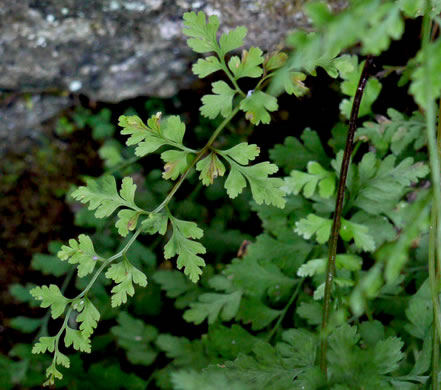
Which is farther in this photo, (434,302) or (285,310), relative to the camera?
(285,310)

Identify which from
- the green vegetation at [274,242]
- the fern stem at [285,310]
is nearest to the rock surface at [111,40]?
the green vegetation at [274,242]

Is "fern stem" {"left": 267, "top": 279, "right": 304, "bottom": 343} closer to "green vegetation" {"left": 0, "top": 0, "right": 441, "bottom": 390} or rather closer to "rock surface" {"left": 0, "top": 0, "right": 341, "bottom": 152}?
"green vegetation" {"left": 0, "top": 0, "right": 441, "bottom": 390}

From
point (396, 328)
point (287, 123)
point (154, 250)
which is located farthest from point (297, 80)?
point (154, 250)

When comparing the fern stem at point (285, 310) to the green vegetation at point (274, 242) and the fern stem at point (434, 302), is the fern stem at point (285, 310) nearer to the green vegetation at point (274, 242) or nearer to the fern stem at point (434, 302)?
the green vegetation at point (274, 242)

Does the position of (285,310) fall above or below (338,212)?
below

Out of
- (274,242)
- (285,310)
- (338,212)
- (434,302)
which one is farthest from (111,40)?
(434,302)

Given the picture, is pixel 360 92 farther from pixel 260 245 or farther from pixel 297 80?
pixel 260 245

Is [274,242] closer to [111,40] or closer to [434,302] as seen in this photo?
[434,302]

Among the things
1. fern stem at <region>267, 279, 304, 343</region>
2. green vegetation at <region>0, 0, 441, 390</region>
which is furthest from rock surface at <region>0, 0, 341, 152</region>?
fern stem at <region>267, 279, 304, 343</region>
